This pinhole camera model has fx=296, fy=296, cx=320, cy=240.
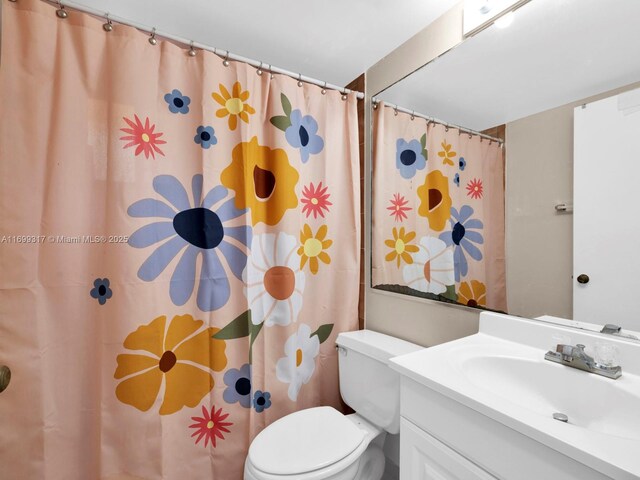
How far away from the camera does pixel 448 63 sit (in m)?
1.31

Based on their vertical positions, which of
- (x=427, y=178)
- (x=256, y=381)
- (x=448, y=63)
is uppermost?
(x=448, y=63)

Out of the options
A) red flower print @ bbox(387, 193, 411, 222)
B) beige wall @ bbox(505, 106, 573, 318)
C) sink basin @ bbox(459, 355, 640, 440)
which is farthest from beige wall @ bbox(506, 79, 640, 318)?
red flower print @ bbox(387, 193, 411, 222)

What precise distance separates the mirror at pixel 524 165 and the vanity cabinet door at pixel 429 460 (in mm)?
570

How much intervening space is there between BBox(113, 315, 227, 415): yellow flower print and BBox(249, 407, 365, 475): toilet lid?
0.36 m

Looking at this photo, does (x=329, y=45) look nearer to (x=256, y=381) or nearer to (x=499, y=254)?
(x=499, y=254)

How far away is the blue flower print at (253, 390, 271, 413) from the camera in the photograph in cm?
140

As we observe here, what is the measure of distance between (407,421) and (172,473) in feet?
3.43

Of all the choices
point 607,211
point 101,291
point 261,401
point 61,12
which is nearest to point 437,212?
point 607,211

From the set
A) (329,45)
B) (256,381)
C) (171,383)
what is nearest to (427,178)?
(329,45)

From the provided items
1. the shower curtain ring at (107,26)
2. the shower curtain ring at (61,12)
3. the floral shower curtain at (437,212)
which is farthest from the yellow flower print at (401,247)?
the shower curtain ring at (61,12)

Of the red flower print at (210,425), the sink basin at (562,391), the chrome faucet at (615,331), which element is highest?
the chrome faucet at (615,331)

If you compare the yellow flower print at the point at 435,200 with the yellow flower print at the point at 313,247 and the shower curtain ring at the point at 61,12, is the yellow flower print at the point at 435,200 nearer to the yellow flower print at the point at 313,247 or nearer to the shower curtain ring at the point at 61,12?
the yellow flower print at the point at 313,247

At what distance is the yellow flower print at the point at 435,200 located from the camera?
4.43 feet

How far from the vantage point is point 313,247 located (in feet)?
5.21
